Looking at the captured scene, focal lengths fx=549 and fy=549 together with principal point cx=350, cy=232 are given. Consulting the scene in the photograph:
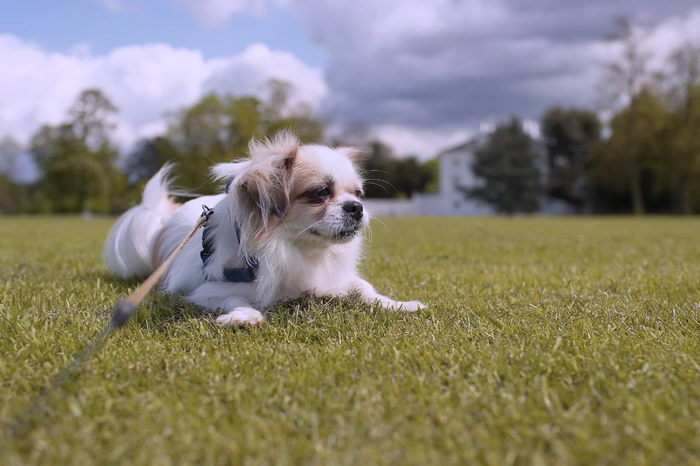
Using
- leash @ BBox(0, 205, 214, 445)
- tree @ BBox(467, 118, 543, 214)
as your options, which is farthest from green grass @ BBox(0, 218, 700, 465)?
tree @ BBox(467, 118, 543, 214)

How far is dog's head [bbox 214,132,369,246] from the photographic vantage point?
148 inches

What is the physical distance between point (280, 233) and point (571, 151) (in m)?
65.2

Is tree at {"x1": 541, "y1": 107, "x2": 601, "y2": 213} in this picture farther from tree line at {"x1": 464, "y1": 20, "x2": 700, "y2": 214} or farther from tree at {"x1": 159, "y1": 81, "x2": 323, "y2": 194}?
tree at {"x1": 159, "y1": 81, "x2": 323, "y2": 194}

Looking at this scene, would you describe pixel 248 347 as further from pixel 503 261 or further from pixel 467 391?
pixel 503 261

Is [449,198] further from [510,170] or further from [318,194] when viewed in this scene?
[318,194]

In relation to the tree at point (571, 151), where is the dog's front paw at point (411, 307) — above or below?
below

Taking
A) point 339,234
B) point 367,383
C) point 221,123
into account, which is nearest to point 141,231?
point 339,234

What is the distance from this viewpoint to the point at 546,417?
7.10 ft

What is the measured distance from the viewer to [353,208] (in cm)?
387

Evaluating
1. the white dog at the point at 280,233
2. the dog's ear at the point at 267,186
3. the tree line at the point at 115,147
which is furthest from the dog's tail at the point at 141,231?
the tree line at the point at 115,147

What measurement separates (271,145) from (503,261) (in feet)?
15.3

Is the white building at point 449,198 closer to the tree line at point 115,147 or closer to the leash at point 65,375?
the tree line at point 115,147

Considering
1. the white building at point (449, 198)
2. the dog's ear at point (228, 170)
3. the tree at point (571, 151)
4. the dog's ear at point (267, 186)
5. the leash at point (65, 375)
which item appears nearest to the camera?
the leash at point (65, 375)

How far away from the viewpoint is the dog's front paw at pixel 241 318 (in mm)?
3482
